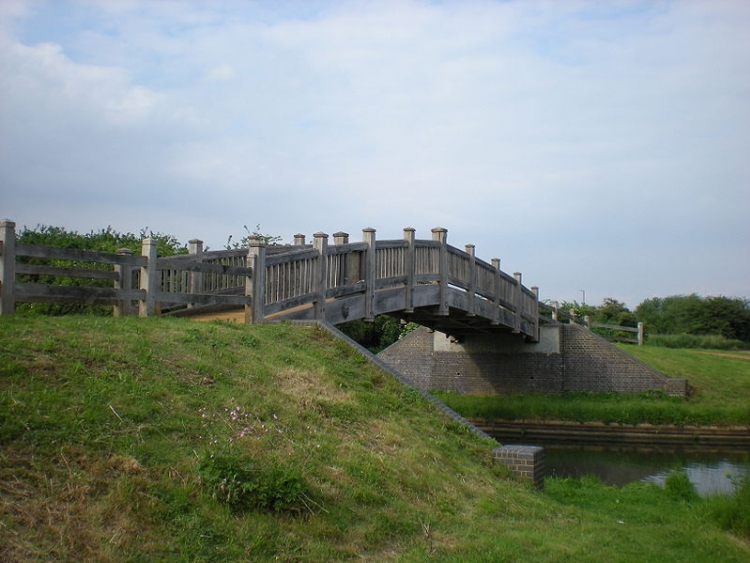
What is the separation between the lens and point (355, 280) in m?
16.3

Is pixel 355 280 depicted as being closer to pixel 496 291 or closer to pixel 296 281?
pixel 296 281

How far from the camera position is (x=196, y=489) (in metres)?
6.23

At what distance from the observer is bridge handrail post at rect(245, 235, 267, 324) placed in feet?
43.0

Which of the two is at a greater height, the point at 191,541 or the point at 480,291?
the point at 480,291

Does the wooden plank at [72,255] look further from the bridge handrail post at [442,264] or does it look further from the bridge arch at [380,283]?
the bridge handrail post at [442,264]

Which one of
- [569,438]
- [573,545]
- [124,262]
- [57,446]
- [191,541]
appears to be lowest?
[569,438]

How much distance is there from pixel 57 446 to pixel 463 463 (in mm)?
4737

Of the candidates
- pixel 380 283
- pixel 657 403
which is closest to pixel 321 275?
pixel 380 283

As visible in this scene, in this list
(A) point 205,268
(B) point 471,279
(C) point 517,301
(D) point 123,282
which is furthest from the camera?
(C) point 517,301

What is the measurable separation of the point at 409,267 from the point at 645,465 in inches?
297

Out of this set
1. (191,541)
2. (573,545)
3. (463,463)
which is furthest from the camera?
(463,463)

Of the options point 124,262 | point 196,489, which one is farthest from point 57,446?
point 124,262

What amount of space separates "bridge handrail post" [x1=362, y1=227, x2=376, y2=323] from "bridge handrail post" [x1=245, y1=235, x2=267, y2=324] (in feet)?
11.8

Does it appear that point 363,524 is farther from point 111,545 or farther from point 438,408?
point 438,408
